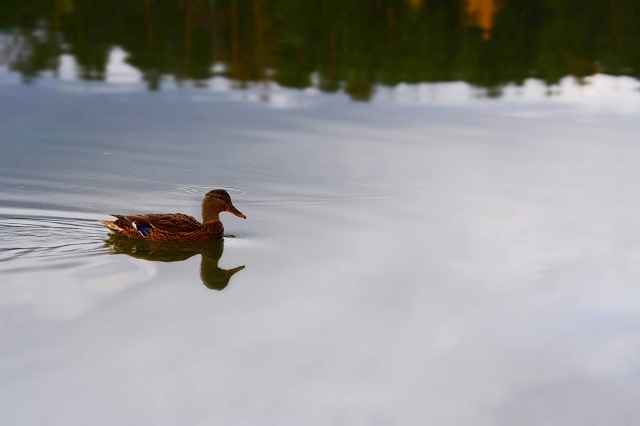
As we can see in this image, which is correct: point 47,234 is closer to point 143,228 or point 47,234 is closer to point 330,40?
point 143,228

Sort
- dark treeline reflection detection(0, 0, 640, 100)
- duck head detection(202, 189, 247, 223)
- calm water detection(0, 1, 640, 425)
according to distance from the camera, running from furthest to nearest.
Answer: dark treeline reflection detection(0, 0, 640, 100) → duck head detection(202, 189, 247, 223) → calm water detection(0, 1, 640, 425)

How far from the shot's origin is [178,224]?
7.33 m

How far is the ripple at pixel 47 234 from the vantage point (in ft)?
22.2

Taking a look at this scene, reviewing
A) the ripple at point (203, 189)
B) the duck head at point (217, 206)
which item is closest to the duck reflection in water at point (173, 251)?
the duck head at point (217, 206)

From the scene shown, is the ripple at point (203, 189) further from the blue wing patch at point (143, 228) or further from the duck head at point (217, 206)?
the blue wing patch at point (143, 228)

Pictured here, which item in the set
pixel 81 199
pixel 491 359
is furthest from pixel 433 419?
pixel 81 199

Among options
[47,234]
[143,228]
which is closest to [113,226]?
[143,228]

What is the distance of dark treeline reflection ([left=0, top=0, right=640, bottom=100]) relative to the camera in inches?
516

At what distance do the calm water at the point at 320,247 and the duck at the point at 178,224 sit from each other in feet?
0.44

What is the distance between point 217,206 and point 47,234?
1.12m

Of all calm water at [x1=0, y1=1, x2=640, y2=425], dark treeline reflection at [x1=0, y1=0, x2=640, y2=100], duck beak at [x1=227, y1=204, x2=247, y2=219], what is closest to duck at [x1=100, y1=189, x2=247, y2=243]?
duck beak at [x1=227, y1=204, x2=247, y2=219]

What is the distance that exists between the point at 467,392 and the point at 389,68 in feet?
29.3

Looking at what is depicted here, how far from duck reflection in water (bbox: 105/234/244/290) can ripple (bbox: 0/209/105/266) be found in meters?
0.12

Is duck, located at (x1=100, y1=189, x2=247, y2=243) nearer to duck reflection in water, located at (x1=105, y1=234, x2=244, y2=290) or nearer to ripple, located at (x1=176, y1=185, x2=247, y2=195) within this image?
duck reflection in water, located at (x1=105, y1=234, x2=244, y2=290)
